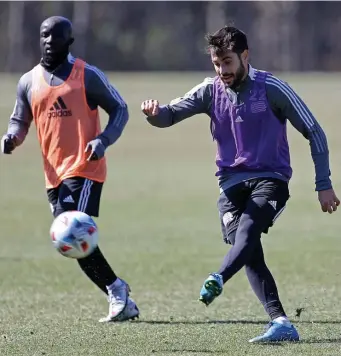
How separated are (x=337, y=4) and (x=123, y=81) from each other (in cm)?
1257

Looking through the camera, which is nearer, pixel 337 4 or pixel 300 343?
pixel 300 343

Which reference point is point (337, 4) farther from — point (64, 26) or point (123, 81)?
point (64, 26)

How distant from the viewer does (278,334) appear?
725cm

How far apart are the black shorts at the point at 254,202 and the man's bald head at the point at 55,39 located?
1851mm

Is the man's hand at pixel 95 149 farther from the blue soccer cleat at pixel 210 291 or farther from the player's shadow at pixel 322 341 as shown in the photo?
the player's shadow at pixel 322 341

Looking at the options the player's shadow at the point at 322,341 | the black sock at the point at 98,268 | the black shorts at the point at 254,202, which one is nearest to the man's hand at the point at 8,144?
the black sock at the point at 98,268

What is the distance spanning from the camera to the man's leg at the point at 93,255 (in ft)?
27.8

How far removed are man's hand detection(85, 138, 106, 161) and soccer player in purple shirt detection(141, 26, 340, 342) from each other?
2.38 ft

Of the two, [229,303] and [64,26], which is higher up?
[64,26]

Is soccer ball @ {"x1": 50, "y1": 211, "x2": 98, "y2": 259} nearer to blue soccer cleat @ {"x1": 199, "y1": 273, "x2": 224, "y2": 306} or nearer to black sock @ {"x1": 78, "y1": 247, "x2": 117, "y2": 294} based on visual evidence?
black sock @ {"x1": 78, "y1": 247, "x2": 117, "y2": 294}

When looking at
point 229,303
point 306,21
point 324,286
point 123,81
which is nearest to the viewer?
point 229,303

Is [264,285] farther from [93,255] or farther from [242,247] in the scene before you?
[93,255]

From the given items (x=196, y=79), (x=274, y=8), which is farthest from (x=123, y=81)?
(x=274, y=8)

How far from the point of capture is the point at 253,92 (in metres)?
7.36
